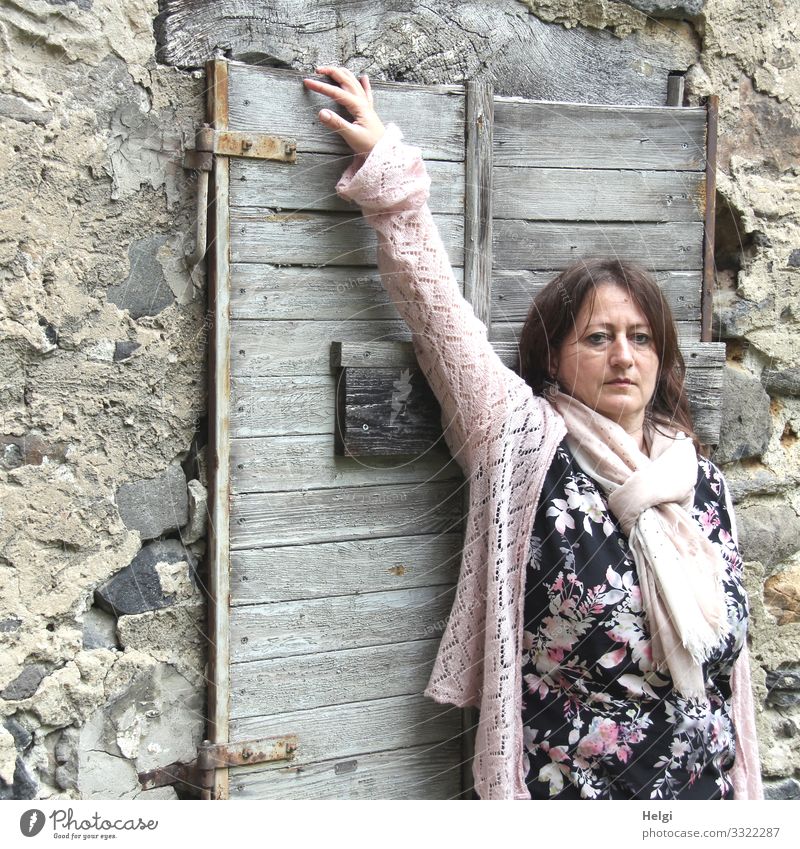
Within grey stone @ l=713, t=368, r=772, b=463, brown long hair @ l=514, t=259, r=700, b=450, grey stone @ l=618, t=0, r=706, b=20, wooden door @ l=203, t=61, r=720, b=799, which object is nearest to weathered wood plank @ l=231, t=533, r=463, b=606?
wooden door @ l=203, t=61, r=720, b=799

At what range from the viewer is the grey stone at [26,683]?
1482 mm

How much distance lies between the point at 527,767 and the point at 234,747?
A: 45 cm

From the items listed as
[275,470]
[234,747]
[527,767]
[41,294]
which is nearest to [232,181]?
[41,294]

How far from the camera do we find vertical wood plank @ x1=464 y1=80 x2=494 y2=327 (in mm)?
1699

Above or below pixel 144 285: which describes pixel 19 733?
below

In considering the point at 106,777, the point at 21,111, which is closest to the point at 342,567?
the point at 106,777

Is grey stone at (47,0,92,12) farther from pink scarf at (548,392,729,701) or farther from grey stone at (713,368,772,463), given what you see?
grey stone at (713,368,772,463)

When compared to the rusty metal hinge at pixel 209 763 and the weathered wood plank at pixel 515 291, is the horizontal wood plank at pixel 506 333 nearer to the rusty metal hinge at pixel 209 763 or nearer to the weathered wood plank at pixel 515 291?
the weathered wood plank at pixel 515 291

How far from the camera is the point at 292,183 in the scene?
5.23 ft

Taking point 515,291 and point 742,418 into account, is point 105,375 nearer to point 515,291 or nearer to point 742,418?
point 515,291

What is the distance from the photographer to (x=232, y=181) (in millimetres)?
1558

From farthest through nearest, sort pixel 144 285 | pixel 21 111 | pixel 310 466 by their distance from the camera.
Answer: pixel 310 466
pixel 144 285
pixel 21 111

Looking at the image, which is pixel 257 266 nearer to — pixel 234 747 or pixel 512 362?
pixel 512 362

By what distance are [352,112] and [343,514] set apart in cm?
62
